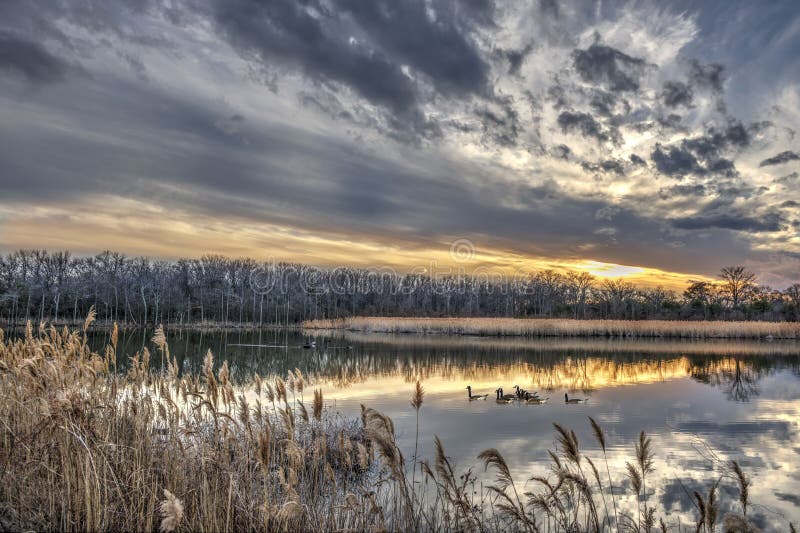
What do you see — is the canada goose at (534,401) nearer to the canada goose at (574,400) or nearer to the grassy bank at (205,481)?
the canada goose at (574,400)

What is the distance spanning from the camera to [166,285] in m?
79.1

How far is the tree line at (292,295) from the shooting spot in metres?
65.4

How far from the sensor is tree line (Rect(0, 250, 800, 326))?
6544cm

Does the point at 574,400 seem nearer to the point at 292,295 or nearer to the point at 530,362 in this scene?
the point at 530,362

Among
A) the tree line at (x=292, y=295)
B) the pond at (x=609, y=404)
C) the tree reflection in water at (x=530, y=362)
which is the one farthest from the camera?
the tree line at (x=292, y=295)

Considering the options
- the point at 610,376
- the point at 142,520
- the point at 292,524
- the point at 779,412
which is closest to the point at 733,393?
the point at 779,412

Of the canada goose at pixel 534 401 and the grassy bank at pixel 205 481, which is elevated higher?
the grassy bank at pixel 205 481

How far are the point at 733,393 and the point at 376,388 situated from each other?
13.3 metres

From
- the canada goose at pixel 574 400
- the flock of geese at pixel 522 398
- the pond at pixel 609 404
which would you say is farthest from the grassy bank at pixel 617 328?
the flock of geese at pixel 522 398

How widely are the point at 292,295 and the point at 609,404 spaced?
7888 centimetres

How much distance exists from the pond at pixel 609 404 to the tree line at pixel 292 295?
41265 mm

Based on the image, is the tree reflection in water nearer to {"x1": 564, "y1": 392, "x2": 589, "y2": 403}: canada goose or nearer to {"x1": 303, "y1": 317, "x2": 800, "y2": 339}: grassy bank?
{"x1": 564, "y1": 392, "x2": 589, "y2": 403}: canada goose

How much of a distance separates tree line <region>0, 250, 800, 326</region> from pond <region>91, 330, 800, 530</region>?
41.3 meters

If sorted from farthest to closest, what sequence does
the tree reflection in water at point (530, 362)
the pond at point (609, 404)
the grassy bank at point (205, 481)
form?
the tree reflection in water at point (530, 362)
the pond at point (609, 404)
the grassy bank at point (205, 481)
